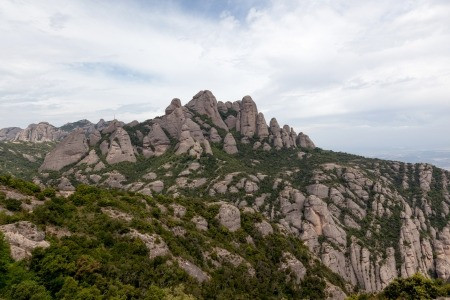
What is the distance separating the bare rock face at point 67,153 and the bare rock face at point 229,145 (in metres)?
68.2

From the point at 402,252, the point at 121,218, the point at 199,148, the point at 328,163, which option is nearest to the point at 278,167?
the point at 328,163

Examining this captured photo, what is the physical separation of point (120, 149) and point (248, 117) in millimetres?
70013

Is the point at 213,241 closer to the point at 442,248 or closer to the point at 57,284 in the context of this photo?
the point at 57,284

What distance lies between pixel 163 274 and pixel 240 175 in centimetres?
8925

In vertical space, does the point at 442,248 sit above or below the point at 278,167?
below

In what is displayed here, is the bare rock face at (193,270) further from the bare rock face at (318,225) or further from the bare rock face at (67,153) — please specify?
the bare rock face at (67,153)

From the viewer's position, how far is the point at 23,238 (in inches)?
1403

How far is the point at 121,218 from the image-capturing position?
50.0 metres

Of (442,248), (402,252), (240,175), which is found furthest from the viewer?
(240,175)

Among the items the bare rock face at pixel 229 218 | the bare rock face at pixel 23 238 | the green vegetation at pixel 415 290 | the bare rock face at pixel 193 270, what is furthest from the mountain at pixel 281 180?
the bare rock face at pixel 23 238

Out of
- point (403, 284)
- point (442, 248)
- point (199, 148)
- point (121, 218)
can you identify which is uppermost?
point (199, 148)

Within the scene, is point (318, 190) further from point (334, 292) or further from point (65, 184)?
point (65, 184)

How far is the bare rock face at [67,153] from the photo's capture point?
154 meters

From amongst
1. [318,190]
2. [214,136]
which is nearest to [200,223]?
[318,190]
